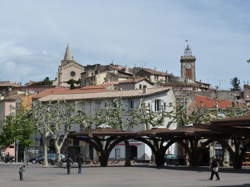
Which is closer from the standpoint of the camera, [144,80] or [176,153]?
[176,153]

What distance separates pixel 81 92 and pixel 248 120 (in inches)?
2449

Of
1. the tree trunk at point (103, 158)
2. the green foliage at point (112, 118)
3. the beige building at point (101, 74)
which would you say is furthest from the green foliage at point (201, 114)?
the beige building at point (101, 74)

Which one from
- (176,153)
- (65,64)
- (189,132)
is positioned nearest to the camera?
(189,132)

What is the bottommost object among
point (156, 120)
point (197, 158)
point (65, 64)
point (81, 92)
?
point (197, 158)

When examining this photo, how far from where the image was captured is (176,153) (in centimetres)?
7531

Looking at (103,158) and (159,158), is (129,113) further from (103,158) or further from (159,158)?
(159,158)

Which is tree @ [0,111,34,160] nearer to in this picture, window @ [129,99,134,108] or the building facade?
the building facade

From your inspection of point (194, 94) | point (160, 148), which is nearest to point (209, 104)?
point (194, 94)

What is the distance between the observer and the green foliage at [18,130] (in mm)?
72312

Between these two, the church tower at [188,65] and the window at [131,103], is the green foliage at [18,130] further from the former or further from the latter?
the church tower at [188,65]

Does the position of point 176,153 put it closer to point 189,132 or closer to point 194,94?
point 194,94

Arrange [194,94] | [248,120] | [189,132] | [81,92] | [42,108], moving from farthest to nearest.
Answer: [194,94], [81,92], [42,108], [189,132], [248,120]

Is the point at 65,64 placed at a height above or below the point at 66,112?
above

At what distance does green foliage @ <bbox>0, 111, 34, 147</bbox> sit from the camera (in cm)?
7231
